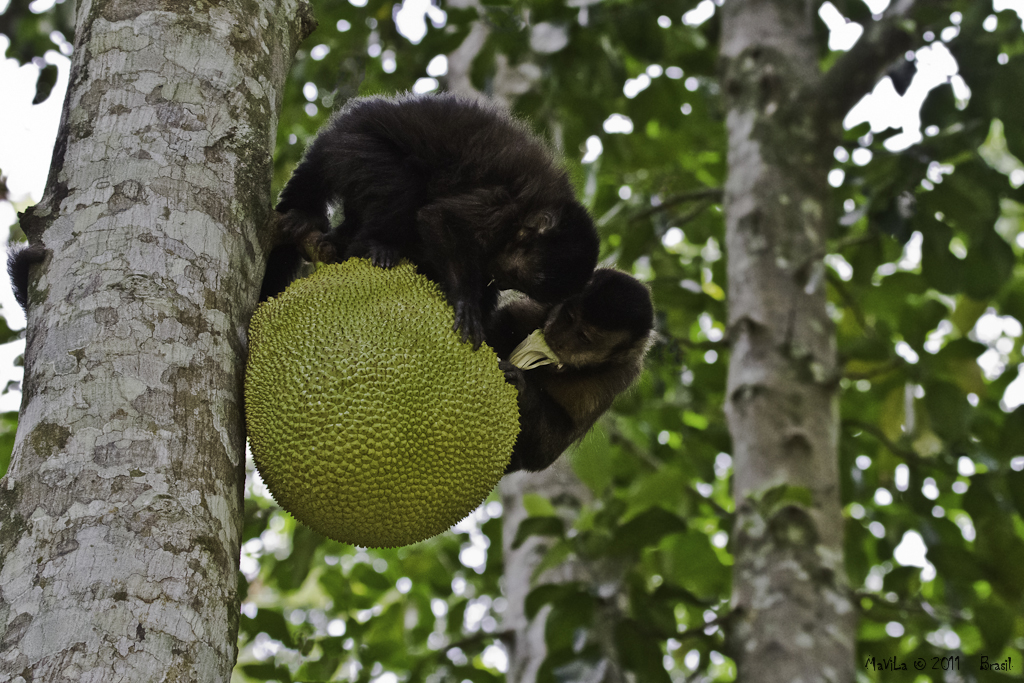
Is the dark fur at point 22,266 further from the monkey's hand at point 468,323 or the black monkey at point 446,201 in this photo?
the monkey's hand at point 468,323

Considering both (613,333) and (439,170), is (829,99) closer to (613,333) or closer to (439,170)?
(613,333)

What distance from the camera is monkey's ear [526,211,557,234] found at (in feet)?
5.99

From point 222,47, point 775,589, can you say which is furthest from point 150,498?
point 775,589

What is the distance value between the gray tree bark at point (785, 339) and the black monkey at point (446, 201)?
1.03 meters

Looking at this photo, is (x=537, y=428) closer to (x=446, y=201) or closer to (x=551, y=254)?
(x=551, y=254)

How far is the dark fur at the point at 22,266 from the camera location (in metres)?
1.22

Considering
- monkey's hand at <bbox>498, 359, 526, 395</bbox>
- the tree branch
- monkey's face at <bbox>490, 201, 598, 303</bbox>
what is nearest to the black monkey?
monkey's face at <bbox>490, 201, 598, 303</bbox>

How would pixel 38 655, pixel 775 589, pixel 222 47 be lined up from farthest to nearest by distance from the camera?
pixel 775 589 < pixel 222 47 < pixel 38 655

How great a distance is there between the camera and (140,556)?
98 cm

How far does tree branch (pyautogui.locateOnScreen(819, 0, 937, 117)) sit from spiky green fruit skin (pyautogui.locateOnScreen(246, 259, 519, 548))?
2272 millimetres

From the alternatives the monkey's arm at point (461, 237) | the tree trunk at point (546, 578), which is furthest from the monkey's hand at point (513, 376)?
the tree trunk at point (546, 578)

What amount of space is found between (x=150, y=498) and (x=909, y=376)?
2.56 meters

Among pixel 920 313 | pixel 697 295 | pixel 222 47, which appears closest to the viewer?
pixel 222 47

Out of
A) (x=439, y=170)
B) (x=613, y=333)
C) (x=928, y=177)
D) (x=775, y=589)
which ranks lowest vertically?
(x=775, y=589)
